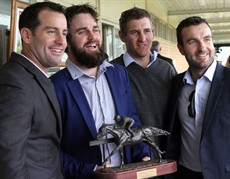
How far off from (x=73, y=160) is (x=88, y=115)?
24 centimetres

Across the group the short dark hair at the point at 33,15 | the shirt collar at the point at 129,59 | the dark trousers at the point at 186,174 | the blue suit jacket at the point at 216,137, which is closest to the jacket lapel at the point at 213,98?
the blue suit jacket at the point at 216,137

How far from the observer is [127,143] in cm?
172

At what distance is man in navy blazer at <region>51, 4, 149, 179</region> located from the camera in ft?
5.80

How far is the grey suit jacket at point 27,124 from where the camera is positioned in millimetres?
1250

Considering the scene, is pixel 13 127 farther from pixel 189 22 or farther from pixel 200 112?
pixel 189 22

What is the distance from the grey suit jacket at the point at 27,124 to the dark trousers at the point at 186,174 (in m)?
0.86

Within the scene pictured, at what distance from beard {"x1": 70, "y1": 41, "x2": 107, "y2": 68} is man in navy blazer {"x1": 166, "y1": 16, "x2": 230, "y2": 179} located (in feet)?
1.88

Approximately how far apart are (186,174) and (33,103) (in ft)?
3.79

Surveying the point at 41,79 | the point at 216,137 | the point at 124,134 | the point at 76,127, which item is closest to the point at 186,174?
the point at 216,137

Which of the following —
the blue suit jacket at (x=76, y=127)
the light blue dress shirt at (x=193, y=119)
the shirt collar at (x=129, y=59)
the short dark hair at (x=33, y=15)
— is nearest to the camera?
the short dark hair at (x=33, y=15)

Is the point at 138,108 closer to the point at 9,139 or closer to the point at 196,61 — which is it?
the point at 196,61

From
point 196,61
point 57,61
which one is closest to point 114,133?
point 57,61

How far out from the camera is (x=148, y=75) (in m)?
2.29

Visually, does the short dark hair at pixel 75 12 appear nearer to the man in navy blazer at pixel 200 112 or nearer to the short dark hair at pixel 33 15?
the short dark hair at pixel 33 15
